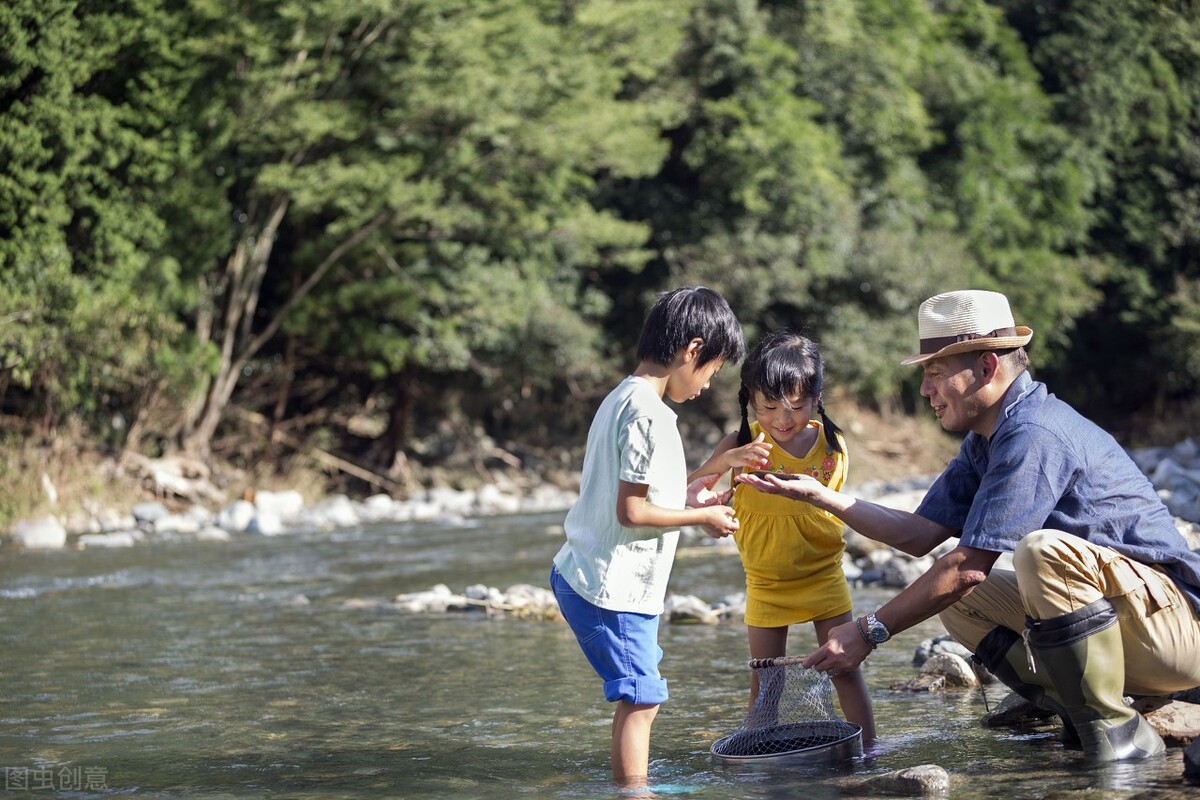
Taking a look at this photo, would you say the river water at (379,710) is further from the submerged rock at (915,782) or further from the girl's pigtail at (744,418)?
the girl's pigtail at (744,418)

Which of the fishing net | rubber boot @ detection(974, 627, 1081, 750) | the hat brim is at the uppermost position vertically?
the hat brim

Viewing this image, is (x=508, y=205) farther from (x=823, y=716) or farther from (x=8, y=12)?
(x=823, y=716)

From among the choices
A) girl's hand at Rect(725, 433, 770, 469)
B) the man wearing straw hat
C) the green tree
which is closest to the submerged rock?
the man wearing straw hat

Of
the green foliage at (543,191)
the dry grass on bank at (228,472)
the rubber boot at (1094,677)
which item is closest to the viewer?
the rubber boot at (1094,677)

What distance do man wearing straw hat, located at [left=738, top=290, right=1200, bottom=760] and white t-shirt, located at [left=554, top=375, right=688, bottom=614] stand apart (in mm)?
263

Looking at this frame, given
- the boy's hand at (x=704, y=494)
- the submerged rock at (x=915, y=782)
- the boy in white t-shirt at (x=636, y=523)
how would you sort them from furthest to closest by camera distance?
1. the boy's hand at (x=704, y=494)
2. the boy in white t-shirt at (x=636, y=523)
3. the submerged rock at (x=915, y=782)

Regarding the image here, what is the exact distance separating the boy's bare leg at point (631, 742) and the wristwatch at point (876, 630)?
1.97 ft

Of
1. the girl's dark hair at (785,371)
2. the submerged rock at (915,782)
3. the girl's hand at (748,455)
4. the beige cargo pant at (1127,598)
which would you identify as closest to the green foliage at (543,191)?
the girl's dark hair at (785,371)

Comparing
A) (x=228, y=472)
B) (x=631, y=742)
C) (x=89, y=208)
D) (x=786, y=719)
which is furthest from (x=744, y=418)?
(x=228, y=472)

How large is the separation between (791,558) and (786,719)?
0.49 metres

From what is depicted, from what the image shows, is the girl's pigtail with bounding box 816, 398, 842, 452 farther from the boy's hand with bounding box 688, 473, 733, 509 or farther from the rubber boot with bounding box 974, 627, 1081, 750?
the rubber boot with bounding box 974, 627, 1081, 750

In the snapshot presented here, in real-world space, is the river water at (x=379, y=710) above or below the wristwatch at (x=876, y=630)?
below

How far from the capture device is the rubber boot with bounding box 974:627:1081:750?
3777 mm

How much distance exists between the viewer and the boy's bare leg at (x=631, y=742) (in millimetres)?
3623
